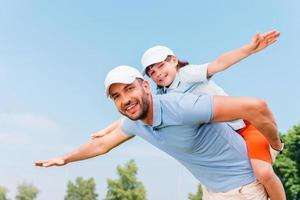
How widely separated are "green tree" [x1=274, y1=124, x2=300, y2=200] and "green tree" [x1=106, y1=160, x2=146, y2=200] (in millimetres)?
11655

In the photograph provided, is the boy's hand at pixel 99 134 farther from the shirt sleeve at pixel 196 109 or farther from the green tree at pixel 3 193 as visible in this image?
the green tree at pixel 3 193

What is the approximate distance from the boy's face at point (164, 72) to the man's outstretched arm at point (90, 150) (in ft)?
2.43

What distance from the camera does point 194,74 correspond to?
5.14m

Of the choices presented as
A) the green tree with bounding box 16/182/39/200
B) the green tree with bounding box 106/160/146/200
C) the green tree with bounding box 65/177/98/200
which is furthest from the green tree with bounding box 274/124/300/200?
the green tree with bounding box 16/182/39/200

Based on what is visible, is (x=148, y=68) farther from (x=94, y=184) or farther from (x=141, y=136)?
(x=94, y=184)

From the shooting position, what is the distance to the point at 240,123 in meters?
4.60

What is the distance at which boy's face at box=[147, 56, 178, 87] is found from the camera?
5410mm

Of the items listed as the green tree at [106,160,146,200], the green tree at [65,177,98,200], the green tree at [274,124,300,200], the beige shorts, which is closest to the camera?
the beige shorts

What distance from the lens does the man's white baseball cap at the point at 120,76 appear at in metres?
4.09

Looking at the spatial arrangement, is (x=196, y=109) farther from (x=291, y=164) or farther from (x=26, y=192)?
(x=26, y=192)

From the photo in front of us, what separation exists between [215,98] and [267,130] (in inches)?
22.4

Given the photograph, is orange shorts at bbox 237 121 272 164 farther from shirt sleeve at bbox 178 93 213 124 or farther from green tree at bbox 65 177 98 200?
green tree at bbox 65 177 98 200

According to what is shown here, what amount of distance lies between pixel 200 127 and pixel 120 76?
74cm

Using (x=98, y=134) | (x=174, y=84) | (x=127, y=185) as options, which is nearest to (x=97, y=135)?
(x=98, y=134)
